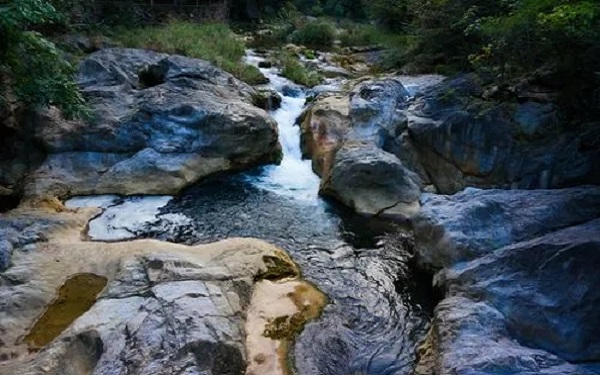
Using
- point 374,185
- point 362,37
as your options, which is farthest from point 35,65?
point 362,37

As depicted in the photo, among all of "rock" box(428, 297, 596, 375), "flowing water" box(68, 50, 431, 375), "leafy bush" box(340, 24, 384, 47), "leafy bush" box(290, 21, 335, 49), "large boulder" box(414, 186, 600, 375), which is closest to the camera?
"rock" box(428, 297, 596, 375)

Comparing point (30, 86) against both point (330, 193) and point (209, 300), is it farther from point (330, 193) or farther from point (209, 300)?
point (330, 193)

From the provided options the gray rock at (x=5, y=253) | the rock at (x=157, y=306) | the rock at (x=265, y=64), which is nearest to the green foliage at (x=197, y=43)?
the rock at (x=265, y=64)

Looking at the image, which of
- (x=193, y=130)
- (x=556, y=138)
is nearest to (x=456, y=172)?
(x=556, y=138)

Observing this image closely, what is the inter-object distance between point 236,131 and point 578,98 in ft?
25.8

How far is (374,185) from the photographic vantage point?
→ 11.7 meters

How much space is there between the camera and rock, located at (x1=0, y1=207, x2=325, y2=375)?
6059 millimetres

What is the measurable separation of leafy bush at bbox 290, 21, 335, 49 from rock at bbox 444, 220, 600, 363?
19.2m

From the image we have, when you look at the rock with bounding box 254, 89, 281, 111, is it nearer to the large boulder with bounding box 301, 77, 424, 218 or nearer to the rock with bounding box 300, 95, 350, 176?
the large boulder with bounding box 301, 77, 424, 218

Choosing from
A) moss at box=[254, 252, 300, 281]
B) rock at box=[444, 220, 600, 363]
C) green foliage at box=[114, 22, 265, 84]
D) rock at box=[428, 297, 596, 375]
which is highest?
green foliage at box=[114, 22, 265, 84]

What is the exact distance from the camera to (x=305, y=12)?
1219 inches

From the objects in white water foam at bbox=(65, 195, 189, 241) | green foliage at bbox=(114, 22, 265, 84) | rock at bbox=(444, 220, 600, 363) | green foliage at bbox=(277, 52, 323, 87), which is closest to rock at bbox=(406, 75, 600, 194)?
rock at bbox=(444, 220, 600, 363)

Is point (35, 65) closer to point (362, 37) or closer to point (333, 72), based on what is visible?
point (333, 72)

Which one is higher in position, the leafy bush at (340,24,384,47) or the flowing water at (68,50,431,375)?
the leafy bush at (340,24,384,47)
